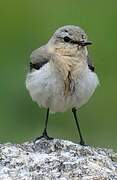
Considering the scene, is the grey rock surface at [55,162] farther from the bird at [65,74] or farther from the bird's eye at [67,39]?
the bird's eye at [67,39]

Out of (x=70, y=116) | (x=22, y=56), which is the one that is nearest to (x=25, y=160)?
(x=70, y=116)

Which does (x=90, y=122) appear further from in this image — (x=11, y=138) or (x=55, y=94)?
(x=55, y=94)

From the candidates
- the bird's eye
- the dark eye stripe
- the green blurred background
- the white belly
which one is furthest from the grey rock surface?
the green blurred background

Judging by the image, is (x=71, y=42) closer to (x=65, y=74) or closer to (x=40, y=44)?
(x=65, y=74)

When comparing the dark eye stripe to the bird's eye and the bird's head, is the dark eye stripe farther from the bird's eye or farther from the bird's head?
the bird's eye

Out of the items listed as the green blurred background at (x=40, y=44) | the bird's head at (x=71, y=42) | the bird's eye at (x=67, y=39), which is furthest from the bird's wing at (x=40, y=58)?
the green blurred background at (x=40, y=44)

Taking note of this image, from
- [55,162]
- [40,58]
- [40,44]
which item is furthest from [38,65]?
[40,44]
